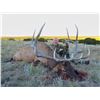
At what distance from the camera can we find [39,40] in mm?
4383

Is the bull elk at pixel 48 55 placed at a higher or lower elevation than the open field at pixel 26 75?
higher

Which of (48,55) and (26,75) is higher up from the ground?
(48,55)

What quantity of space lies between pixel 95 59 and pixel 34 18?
2.43 feet

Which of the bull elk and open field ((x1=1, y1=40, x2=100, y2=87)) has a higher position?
the bull elk

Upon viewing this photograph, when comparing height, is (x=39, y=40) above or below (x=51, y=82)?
above

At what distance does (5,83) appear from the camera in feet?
14.4
